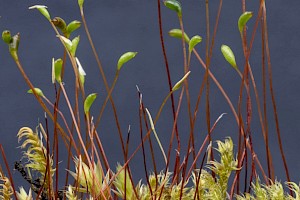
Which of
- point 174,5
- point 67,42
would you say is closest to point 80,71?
point 67,42

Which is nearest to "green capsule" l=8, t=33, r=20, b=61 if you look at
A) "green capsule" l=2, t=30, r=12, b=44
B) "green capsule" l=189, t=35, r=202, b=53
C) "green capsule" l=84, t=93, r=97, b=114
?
"green capsule" l=2, t=30, r=12, b=44


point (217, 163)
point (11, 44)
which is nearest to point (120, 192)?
point (217, 163)

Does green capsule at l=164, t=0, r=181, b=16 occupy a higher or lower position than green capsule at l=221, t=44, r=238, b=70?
higher

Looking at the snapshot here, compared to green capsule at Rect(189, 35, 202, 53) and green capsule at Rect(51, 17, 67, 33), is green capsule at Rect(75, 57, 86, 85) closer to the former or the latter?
green capsule at Rect(51, 17, 67, 33)

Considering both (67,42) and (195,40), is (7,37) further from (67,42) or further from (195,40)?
(195,40)

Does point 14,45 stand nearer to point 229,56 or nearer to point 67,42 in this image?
point 67,42

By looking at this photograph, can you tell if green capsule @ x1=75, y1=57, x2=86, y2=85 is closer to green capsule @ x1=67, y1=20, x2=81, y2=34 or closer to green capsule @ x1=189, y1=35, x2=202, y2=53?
green capsule @ x1=67, y1=20, x2=81, y2=34

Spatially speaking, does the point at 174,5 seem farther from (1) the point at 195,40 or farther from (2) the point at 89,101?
(2) the point at 89,101

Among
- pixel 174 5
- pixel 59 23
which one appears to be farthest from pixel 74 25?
pixel 174 5

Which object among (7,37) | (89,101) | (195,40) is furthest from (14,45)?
(195,40)

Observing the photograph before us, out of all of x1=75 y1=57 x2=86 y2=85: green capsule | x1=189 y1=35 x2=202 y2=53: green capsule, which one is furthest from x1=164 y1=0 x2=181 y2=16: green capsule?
x1=75 y1=57 x2=86 y2=85: green capsule

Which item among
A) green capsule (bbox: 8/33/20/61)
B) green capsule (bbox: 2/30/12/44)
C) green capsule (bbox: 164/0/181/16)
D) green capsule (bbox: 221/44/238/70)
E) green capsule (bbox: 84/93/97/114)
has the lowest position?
green capsule (bbox: 84/93/97/114)
